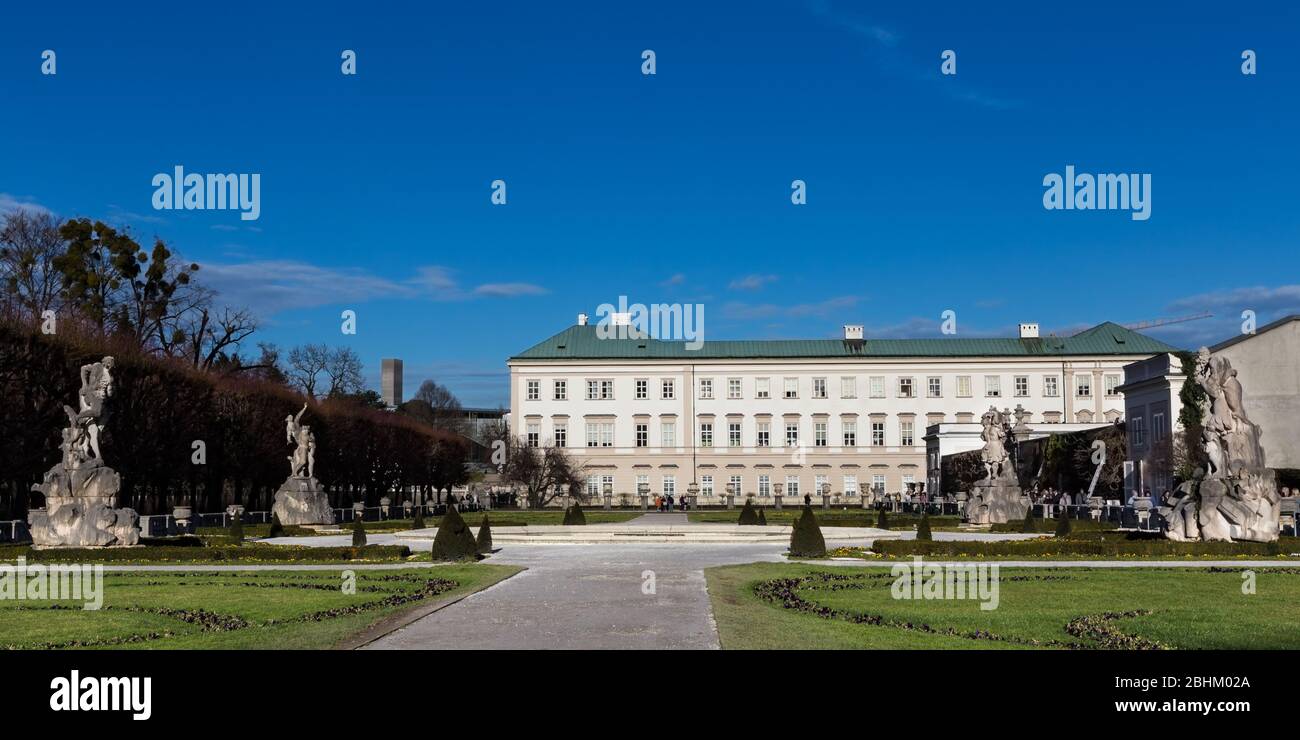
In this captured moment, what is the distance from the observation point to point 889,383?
3268 inches

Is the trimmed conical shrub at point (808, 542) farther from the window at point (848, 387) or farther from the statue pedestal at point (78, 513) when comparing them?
the window at point (848, 387)

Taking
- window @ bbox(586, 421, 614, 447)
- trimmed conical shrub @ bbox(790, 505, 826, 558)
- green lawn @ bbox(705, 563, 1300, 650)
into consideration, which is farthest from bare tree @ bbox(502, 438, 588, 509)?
green lawn @ bbox(705, 563, 1300, 650)

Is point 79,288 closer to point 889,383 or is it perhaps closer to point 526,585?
point 526,585

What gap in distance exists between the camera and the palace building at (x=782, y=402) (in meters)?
81.8

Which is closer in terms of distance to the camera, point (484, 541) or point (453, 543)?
point (453, 543)

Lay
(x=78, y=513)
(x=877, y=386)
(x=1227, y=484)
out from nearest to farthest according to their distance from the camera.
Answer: (x=1227, y=484)
(x=78, y=513)
(x=877, y=386)

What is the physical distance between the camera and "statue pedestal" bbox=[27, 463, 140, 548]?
23.2 m

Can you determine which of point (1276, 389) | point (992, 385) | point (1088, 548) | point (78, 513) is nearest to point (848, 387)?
point (992, 385)

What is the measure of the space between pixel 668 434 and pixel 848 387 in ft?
44.3

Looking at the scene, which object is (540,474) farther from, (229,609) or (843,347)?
(229,609)

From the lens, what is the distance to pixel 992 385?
82.5m

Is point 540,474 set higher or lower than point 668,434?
lower

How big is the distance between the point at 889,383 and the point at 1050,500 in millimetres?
33244

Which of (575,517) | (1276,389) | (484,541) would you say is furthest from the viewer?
(1276,389)
